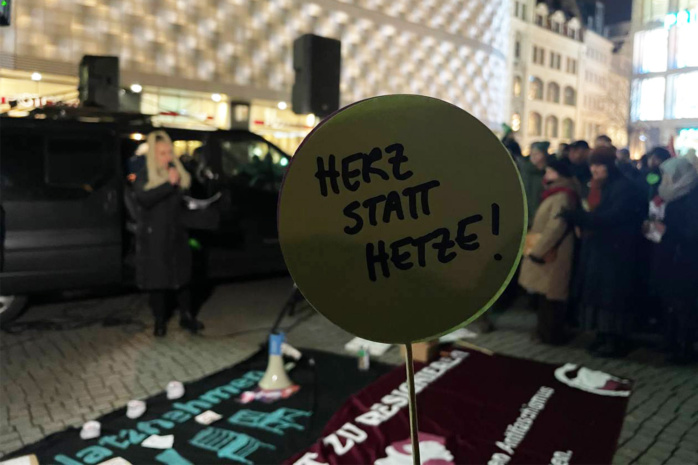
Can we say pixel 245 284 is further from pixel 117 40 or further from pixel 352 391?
pixel 117 40

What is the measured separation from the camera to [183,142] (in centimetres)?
686

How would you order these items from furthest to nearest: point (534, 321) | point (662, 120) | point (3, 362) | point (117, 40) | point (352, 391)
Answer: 1. point (117, 40)
2. point (662, 120)
3. point (534, 321)
4. point (3, 362)
5. point (352, 391)

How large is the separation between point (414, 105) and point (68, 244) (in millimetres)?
5129

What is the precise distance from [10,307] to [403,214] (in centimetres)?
545

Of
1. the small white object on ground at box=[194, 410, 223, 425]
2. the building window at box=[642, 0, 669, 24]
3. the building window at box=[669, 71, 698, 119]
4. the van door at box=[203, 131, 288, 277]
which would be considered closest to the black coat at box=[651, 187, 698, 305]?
the building window at box=[669, 71, 698, 119]

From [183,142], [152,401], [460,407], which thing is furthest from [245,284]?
→ [460,407]

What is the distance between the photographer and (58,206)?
18.8 ft

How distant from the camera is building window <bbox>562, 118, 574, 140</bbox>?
43.9 m

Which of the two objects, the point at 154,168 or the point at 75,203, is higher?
the point at 154,168

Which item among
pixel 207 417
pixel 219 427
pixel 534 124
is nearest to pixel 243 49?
pixel 207 417

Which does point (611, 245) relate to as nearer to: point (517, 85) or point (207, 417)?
point (207, 417)

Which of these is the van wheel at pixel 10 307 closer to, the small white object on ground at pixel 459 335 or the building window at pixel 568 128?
the small white object on ground at pixel 459 335

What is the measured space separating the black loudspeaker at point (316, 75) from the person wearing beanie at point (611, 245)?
3.61 meters

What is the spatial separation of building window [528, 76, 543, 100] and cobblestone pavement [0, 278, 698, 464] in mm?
36576
